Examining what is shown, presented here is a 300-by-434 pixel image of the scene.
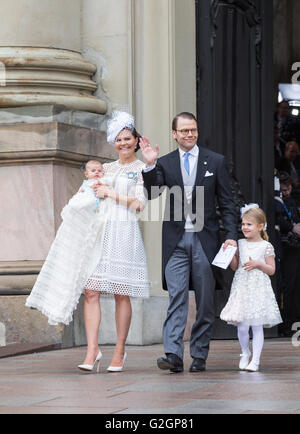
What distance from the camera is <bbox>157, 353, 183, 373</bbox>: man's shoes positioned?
7766mm

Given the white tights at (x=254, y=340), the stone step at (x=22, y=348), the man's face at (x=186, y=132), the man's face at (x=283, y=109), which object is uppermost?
the man's face at (x=283, y=109)

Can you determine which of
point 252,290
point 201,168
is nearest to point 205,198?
point 201,168

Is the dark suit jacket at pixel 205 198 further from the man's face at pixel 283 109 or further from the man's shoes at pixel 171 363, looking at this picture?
the man's face at pixel 283 109

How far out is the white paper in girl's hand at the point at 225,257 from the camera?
7.90m

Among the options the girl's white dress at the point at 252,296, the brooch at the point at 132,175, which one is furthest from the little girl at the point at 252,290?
the brooch at the point at 132,175

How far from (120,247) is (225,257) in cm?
73

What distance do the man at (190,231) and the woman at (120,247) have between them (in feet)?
0.58

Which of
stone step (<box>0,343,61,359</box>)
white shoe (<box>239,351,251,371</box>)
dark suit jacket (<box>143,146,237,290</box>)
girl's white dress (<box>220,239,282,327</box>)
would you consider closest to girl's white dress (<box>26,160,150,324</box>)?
dark suit jacket (<box>143,146,237,290</box>)

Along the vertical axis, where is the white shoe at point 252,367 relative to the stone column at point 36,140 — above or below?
below

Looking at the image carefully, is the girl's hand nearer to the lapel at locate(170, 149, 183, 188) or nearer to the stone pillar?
the lapel at locate(170, 149, 183, 188)

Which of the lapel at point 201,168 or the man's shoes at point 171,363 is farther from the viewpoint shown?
the lapel at point 201,168

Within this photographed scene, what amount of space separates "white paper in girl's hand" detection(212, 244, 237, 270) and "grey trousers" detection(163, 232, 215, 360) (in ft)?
0.34

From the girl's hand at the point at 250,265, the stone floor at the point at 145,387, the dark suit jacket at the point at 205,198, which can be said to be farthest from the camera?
the girl's hand at the point at 250,265

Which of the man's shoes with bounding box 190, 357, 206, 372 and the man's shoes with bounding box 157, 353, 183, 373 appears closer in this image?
the man's shoes with bounding box 157, 353, 183, 373
